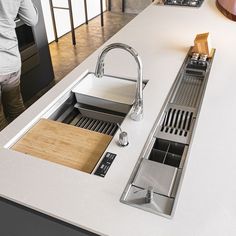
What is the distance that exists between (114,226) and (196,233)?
222mm

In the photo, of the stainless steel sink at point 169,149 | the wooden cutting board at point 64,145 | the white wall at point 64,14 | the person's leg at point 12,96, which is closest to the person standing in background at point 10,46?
the person's leg at point 12,96

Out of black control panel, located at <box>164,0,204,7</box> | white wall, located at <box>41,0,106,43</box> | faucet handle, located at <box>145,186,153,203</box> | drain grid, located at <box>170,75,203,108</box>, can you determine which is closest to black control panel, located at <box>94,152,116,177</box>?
faucet handle, located at <box>145,186,153,203</box>

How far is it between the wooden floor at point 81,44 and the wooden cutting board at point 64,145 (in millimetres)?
1766

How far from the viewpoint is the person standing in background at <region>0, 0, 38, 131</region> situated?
1834 mm

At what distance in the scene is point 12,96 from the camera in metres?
→ 2.26

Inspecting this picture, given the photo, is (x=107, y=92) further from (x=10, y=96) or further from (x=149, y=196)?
(x=10, y=96)

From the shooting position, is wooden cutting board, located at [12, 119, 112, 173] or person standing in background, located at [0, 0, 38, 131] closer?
wooden cutting board, located at [12, 119, 112, 173]

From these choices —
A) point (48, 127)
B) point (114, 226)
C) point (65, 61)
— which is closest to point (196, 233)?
point (114, 226)

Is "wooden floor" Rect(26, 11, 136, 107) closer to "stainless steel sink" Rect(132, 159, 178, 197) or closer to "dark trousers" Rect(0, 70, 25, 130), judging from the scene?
"dark trousers" Rect(0, 70, 25, 130)

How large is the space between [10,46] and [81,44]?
2361 mm

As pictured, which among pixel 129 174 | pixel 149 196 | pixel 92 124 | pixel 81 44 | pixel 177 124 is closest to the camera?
pixel 149 196

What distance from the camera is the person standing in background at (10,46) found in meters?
1.83

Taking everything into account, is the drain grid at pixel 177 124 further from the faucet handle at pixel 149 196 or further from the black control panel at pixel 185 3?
the black control panel at pixel 185 3

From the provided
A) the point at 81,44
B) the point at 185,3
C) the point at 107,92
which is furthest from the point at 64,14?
the point at 107,92
